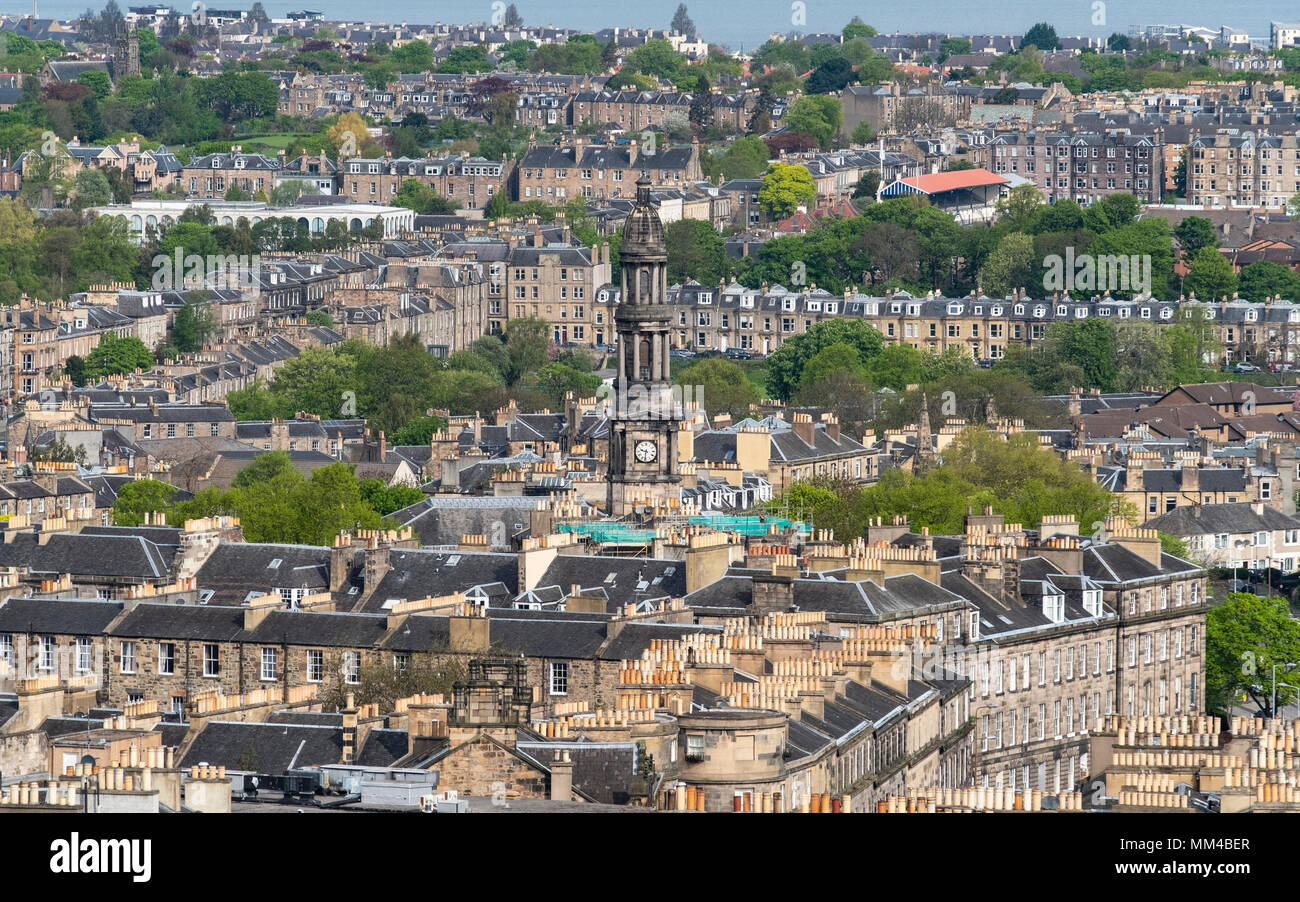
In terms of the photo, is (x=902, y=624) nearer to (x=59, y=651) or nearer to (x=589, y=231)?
(x=59, y=651)

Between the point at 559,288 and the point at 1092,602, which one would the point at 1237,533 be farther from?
the point at 559,288

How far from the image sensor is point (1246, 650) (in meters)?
70.1

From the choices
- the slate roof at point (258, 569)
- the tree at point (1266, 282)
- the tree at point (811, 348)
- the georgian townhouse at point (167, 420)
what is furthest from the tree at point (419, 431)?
the tree at point (1266, 282)

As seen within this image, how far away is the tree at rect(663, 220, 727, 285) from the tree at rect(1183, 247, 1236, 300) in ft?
83.5

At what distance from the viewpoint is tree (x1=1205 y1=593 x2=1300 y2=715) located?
226 ft

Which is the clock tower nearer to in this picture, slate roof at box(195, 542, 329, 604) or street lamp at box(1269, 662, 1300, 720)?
slate roof at box(195, 542, 329, 604)

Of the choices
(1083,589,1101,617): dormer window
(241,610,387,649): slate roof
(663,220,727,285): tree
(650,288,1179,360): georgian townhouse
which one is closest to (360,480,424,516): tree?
(1083,589,1101,617): dormer window

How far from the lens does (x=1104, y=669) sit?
6794cm

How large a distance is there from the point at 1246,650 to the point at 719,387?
→ 61740 mm

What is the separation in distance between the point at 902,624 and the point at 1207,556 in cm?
3973

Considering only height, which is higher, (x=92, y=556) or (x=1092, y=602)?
(x=92, y=556)

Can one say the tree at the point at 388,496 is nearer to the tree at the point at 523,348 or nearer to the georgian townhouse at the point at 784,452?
the georgian townhouse at the point at 784,452

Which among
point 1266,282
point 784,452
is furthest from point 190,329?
point 1266,282
